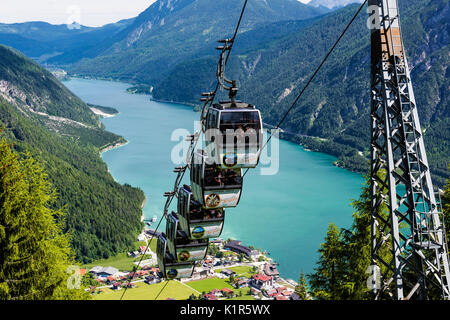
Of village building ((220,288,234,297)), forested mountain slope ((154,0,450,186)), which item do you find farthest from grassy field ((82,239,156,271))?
forested mountain slope ((154,0,450,186))

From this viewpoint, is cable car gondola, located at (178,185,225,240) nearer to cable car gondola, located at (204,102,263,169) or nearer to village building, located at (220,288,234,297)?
cable car gondola, located at (204,102,263,169)

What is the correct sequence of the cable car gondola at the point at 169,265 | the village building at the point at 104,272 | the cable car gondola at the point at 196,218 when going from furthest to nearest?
the village building at the point at 104,272 < the cable car gondola at the point at 169,265 < the cable car gondola at the point at 196,218

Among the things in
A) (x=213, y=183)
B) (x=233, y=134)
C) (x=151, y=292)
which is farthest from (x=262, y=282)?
(x=233, y=134)

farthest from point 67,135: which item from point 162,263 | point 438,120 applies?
point 162,263

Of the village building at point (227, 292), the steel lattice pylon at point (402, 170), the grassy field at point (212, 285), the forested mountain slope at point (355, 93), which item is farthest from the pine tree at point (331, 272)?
the forested mountain slope at point (355, 93)

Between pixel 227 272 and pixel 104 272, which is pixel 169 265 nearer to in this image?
pixel 227 272

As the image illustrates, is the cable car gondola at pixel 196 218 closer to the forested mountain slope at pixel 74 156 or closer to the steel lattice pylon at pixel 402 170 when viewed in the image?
the steel lattice pylon at pixel 402 170
